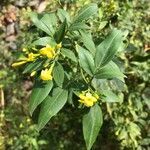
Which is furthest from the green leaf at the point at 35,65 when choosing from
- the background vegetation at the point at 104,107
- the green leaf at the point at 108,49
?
the background vegetation at the point at 104,107

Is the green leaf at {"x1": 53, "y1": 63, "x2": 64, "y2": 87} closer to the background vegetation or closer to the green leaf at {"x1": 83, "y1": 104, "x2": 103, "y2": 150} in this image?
the green leaf at {"x1": 83, "y1": 104, "x2": 103, "y2": 150}

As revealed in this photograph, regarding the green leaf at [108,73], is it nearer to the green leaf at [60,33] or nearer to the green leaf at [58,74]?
Answer: the green leaf at [58,74]

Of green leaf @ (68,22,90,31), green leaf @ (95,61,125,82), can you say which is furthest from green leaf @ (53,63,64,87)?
green leaf @ (68,22,90,31)

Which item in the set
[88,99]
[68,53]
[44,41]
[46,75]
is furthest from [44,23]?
[88,99]

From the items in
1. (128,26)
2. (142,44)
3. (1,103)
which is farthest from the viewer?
(1,103)

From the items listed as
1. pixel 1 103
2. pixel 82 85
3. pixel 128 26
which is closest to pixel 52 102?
pixel 82 85

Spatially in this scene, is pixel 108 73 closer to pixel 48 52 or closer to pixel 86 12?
pixel 48 52

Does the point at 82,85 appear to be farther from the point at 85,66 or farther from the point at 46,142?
the point at 46,142
